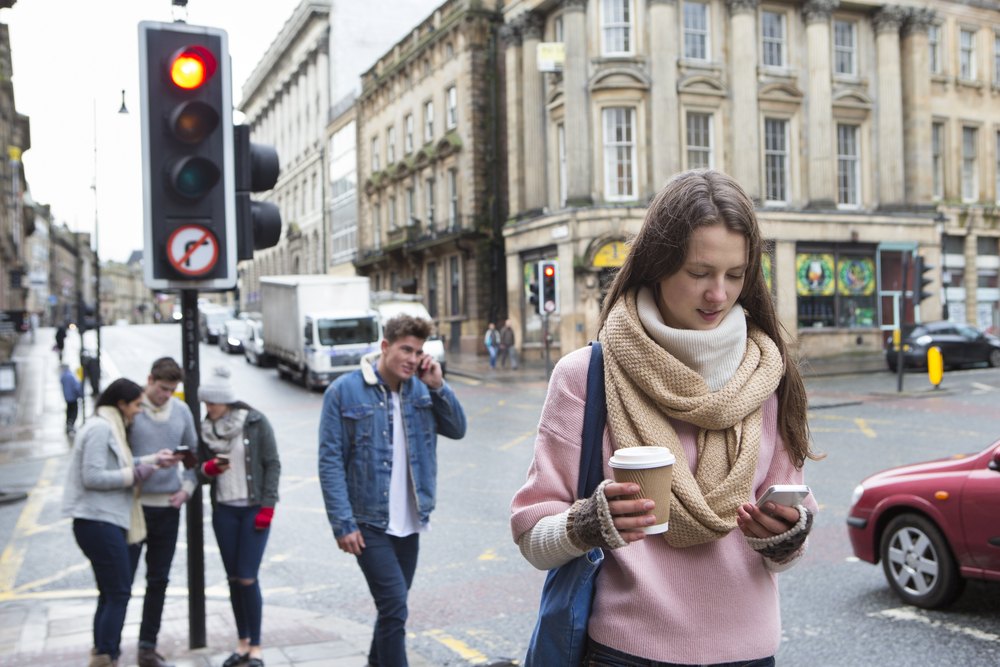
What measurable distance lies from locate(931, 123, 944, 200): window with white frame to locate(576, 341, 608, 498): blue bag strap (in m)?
36.0

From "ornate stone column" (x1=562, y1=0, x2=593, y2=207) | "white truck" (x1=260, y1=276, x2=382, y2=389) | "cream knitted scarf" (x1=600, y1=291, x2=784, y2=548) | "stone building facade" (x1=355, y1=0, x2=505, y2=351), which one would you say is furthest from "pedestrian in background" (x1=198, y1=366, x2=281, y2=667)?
"stone building facade" (x1=355, y1=0, x2=505, y2=351)

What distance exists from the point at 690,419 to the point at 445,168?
3892cm

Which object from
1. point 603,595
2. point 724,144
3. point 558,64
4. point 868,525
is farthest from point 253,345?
point 603,595

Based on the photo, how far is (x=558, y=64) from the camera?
30016mm

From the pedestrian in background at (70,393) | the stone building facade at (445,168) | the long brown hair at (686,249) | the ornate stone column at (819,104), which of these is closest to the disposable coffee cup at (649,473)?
the long brown hair at (686,249)

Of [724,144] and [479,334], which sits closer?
[724,144]

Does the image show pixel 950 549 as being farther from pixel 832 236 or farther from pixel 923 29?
pixel 923 29

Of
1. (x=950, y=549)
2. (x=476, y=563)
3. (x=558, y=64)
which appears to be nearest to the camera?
(x=950, y=549)

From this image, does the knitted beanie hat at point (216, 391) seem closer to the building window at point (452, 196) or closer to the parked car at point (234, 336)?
the building window at point (452, 196)

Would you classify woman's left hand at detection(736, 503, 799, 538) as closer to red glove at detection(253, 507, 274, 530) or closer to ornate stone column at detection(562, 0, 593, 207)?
red glove at detection(253, 507, 274, 530)

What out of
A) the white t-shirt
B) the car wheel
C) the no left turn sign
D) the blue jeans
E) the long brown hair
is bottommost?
the car wheel

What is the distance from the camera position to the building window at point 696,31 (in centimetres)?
2998

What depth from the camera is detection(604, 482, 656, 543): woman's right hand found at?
1729 millimetres

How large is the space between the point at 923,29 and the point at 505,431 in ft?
87.3
